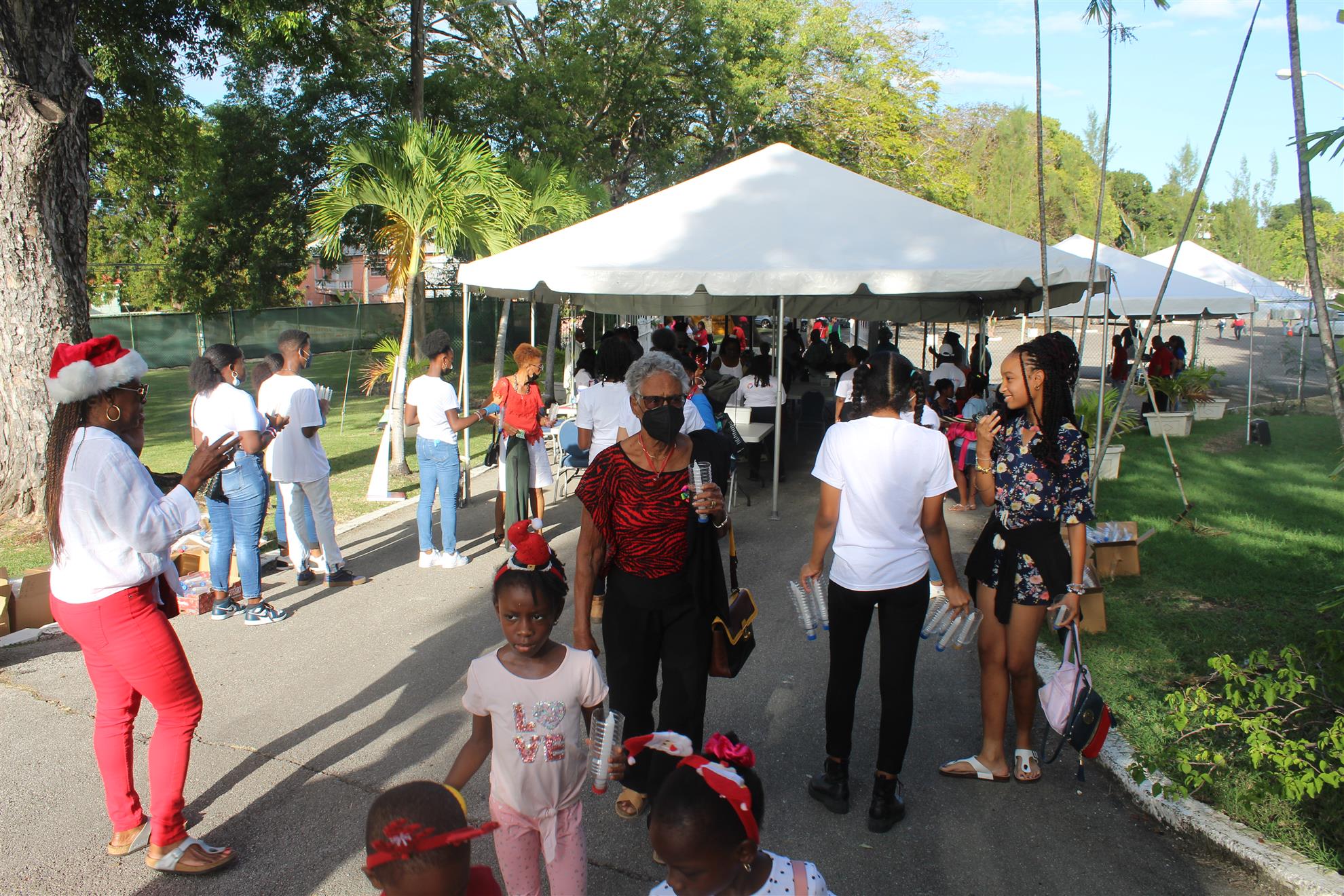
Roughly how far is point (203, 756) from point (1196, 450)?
1381cm

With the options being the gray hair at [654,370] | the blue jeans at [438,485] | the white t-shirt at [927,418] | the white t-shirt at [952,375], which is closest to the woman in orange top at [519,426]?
the blue jeans at [438,485]

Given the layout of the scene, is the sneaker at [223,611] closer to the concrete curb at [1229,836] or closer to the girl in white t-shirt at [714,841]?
the girl in white t-shirt at [714,841]

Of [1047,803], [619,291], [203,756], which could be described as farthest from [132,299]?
[1047,803]

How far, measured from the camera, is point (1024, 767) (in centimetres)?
412

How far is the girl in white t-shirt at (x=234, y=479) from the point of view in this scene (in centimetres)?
576

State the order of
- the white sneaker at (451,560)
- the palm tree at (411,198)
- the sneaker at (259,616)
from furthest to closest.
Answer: the palm tree at (411,198), the white sneaker at (451,560), the sneaker at (259,616)

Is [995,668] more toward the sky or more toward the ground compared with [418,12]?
more toward the ground

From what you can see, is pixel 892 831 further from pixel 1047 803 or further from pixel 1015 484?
pixel 1015 484

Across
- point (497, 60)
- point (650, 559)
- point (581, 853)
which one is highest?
point (497, 60)

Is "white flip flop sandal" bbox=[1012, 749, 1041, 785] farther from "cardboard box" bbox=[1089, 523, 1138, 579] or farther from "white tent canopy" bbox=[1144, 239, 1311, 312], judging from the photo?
"white tent canopy" bbox=[1144, 239, 1311, 312]

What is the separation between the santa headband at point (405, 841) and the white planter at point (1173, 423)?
1548cm

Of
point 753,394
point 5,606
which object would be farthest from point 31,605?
point 753,394

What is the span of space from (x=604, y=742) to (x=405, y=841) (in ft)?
3.17

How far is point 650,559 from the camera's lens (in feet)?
11.1
